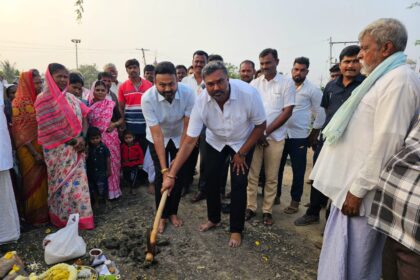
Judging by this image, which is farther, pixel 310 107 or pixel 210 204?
pixel 310 107

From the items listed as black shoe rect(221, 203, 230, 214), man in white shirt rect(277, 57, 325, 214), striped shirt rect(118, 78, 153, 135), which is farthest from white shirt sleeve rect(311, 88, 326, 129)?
striped shirt rect(118, 78, 153, 135)

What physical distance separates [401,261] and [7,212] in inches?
139

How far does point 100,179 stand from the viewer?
404cm

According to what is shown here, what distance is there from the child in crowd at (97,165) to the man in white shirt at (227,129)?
1420mm

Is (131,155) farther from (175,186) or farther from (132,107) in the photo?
(175,186)

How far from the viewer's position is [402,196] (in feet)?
4.99

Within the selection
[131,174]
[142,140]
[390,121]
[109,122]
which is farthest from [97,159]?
[390,121]

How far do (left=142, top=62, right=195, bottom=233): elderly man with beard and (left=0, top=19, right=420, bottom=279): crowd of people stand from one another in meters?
0.01

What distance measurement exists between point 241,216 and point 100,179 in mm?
2100

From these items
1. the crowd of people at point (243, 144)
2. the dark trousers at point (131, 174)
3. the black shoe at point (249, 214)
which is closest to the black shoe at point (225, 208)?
the crowd of people at point (243, 144)

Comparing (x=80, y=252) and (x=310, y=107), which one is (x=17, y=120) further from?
(x=310, y=107)

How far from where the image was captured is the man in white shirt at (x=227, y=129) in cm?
278

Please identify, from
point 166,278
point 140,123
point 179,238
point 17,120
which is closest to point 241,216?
point 179,238

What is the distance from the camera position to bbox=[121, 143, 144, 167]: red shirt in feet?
14.8
